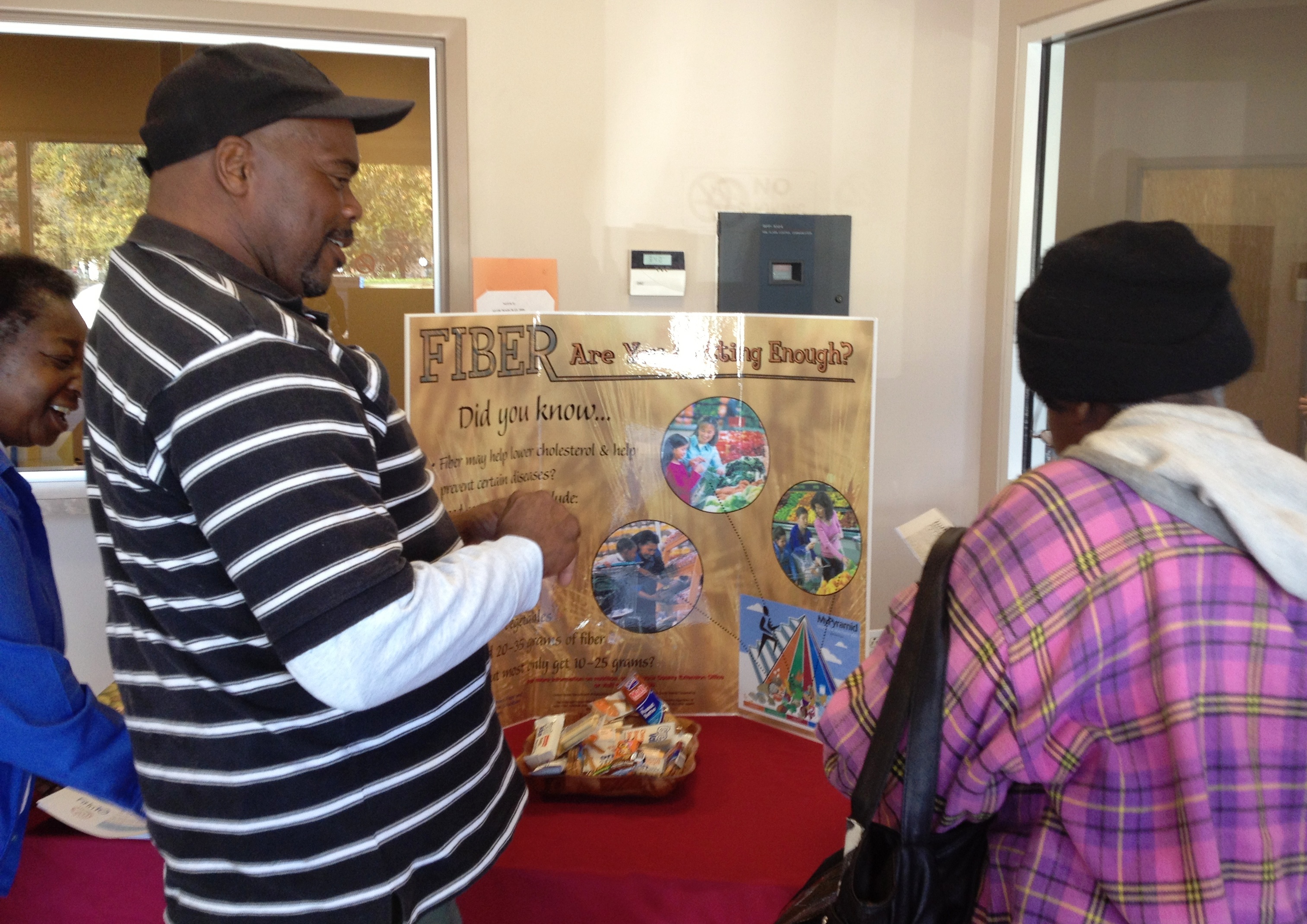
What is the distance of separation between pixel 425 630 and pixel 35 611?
0.80 m

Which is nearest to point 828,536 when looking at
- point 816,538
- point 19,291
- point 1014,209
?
point 816,538

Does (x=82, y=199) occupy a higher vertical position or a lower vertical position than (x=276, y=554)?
higher

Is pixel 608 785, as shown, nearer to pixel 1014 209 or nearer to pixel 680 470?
pixel 680 470

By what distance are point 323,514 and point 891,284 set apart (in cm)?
225

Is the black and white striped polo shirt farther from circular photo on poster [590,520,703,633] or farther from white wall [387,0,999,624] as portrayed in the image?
white wall [387,0,999,624]

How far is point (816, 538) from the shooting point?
2148 millimetres

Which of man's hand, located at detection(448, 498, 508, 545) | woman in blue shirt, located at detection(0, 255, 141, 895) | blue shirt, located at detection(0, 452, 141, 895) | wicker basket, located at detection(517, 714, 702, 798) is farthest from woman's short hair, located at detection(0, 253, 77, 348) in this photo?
wicker basket, located at detection(517, 714, 702, 798)

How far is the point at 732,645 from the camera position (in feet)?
7.26

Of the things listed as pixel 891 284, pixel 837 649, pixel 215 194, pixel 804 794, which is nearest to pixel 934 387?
pixel 891 284

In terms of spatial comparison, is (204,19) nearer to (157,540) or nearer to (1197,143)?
(157,540)

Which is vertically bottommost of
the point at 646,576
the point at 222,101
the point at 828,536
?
the point at 646,576

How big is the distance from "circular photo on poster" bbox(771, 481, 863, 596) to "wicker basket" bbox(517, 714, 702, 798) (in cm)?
52

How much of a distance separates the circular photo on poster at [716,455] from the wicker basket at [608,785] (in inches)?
24.0

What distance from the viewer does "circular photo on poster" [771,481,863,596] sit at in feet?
6.98
